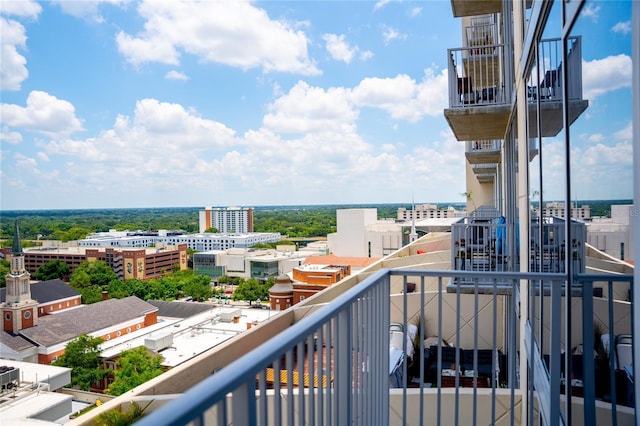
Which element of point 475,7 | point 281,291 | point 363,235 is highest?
point 475,7

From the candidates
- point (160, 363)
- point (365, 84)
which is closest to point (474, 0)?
point (160, 363)

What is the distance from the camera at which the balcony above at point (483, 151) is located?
30.8 ft

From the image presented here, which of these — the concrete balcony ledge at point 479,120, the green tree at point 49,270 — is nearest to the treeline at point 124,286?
the green tree at point 49,270

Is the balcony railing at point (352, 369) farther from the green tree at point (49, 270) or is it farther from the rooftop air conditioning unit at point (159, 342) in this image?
the green tree at point (49, 270)

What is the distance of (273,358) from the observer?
92cm

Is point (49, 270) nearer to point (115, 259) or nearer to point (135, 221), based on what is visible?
point (115, 259)

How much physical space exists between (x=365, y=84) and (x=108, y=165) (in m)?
58.3

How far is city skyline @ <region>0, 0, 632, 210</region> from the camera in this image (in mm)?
85438

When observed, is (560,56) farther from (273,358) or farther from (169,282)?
(169,282)

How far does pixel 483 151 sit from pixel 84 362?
26.0m

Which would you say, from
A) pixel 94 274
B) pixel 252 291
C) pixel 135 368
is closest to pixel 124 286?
pixel 94 274

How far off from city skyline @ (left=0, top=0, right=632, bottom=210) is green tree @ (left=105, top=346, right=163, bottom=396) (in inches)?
2221

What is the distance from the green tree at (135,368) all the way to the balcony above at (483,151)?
1604 centimetres

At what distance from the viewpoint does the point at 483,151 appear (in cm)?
948
